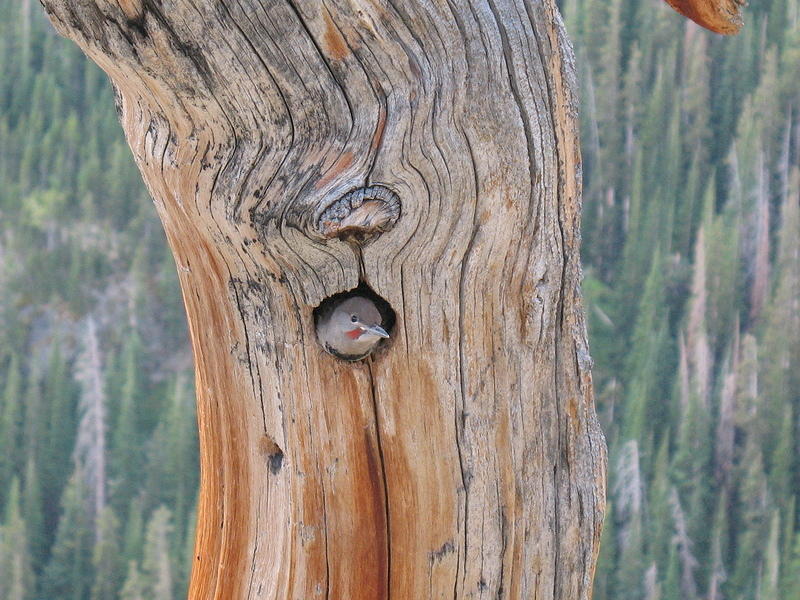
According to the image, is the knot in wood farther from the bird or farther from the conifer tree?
the conifer tree

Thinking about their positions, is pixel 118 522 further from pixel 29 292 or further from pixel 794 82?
pixel 794 82

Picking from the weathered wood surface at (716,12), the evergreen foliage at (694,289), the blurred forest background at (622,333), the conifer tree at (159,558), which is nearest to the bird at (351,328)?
the weathered wood surface at (716,12)

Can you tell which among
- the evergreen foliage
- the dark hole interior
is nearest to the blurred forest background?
the evergreen foliage

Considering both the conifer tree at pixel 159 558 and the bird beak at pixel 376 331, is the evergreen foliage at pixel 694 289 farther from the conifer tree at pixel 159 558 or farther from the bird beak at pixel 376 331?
the bird beak at pixel 376 331

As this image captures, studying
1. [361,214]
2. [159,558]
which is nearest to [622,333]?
[159,558]

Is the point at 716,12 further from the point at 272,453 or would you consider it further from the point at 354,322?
the point at 272,453
